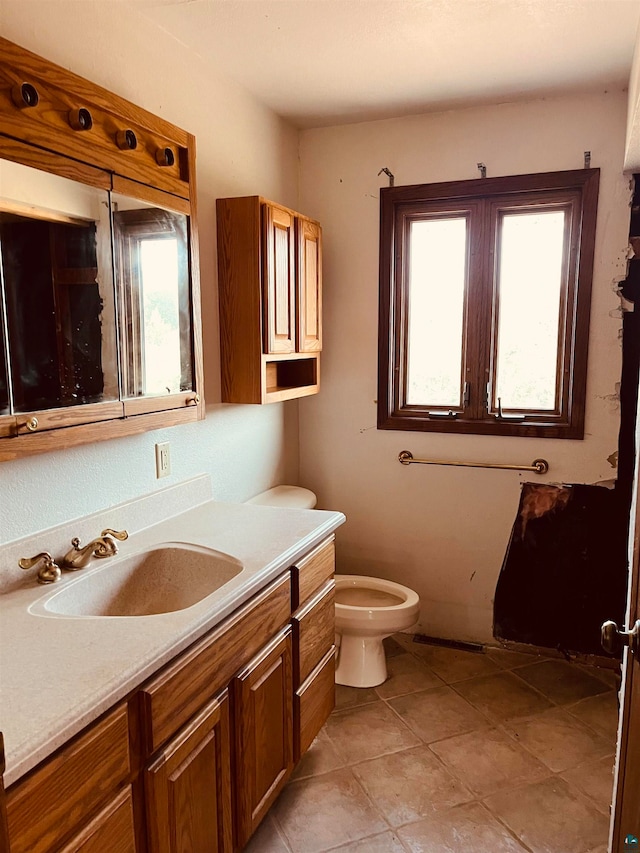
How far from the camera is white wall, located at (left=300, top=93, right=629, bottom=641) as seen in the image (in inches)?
103

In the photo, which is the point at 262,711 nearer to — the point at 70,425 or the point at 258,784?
the point at 258,784

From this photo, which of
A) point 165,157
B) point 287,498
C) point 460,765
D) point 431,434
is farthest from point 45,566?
point 431,434

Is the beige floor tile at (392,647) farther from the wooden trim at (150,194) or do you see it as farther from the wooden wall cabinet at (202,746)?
the wooden trim at (150,194)

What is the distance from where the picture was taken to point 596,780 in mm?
2113

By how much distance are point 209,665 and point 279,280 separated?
1.50 metres

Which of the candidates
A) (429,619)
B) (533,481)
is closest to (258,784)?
(429,619)

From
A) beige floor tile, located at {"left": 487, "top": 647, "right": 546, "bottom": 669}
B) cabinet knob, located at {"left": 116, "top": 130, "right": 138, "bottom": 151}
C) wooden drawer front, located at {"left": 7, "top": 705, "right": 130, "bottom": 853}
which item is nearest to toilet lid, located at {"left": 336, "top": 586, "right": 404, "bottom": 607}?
beige floor tile, located at {"left": 487, "top": 647, "right": 546, "bottom": 669}

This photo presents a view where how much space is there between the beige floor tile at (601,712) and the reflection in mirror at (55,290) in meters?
2.18

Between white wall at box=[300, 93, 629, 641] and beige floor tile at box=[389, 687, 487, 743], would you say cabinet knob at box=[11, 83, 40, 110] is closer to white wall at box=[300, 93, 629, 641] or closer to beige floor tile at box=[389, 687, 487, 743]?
white wall at box=[300, 93, 629, 641]

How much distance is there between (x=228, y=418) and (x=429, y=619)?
1470 mm

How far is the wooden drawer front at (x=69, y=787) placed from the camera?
0.95 m

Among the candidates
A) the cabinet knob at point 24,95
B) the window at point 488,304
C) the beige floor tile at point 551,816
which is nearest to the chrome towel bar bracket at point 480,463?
the window at point 488,304

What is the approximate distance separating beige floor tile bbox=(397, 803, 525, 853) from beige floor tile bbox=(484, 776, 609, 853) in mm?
47

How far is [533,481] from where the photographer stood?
2.82 m
